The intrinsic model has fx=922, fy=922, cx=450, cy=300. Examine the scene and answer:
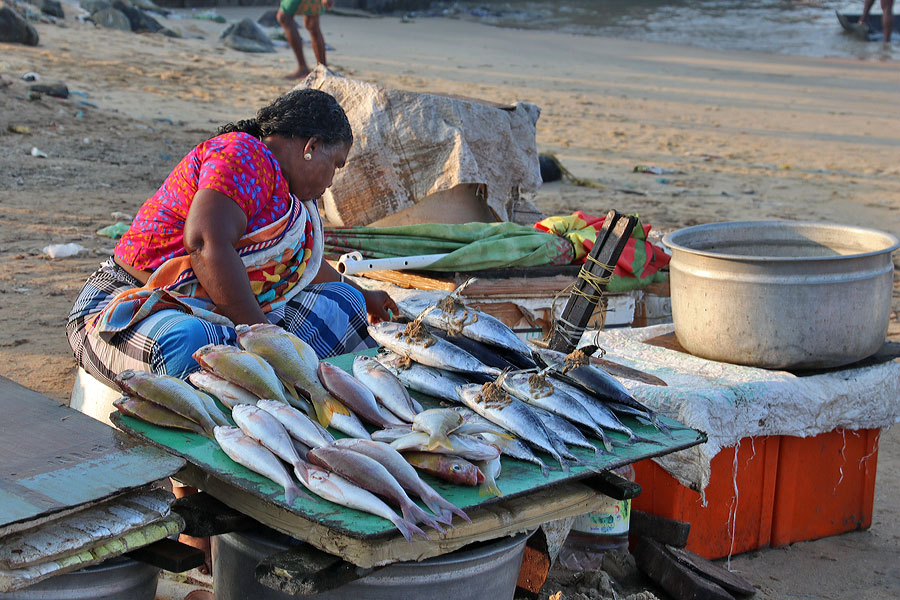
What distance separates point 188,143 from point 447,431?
835 centimetres

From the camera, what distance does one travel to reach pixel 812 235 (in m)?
3.79

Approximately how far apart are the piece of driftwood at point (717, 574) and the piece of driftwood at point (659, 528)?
4cm

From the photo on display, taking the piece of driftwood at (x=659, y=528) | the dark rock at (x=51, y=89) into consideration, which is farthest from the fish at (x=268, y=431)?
the dark rock at (x=51, y=89)

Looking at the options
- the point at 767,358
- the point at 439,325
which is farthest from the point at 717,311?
the point at 439,325

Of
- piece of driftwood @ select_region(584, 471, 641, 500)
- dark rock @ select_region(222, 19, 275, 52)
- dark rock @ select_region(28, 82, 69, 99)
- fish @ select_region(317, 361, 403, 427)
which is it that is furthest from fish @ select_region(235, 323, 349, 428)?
dark rock @ select_region(222, 19, 275, 52)

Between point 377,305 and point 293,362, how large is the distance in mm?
1371

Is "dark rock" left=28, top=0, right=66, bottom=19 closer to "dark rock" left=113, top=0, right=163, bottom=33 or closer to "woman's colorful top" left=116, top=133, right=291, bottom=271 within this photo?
"dark rock" left=113, top=0, right=163, bottom=33

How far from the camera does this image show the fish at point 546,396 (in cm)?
248

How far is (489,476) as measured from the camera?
2180mm

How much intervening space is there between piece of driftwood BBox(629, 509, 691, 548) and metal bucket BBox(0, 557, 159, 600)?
1.68m

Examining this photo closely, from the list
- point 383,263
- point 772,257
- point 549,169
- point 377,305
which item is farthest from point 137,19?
point 772,257

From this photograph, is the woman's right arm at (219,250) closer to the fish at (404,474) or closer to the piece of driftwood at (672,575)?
the fish at (404,474)

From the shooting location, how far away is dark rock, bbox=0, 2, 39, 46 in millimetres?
13070

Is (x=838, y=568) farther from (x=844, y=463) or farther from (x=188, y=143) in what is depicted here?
(x=188, y=143)
